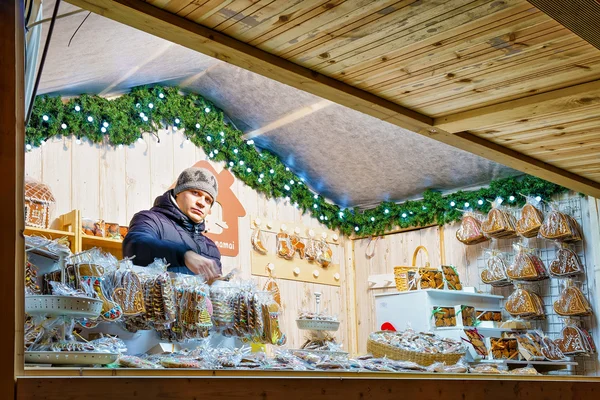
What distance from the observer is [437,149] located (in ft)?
24.6

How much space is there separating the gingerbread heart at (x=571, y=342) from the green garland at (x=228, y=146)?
1.34 metres

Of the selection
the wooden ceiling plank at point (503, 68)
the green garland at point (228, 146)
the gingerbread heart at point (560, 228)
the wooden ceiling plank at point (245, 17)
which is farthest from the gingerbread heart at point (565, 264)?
the wooden ceiling plank at point (245, 17)

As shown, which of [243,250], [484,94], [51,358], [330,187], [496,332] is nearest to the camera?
[51,358]

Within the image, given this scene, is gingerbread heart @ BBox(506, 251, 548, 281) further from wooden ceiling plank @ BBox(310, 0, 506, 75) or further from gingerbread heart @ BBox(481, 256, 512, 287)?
wooden ceiling plank @ BBox(310, 0, 506, 75)

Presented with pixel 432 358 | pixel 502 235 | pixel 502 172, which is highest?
pixel 502 172

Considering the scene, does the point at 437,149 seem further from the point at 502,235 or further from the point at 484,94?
the point at 484,94

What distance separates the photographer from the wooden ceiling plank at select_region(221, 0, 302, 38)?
278 centimetres

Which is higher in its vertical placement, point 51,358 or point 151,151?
point 151,151

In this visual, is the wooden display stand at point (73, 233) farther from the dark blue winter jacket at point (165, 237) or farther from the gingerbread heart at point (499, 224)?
the gingerbread heart at point (499, 224)

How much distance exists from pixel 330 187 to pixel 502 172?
6.89ft

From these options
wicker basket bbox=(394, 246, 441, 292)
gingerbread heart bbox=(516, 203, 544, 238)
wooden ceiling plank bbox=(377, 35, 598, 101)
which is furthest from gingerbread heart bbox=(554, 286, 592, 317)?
wooden ceiling plank bbox=(377, 35, 598, 101)

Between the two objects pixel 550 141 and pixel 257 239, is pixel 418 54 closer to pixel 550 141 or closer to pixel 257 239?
pixel 550 141

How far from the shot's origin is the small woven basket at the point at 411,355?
3957 millimetres

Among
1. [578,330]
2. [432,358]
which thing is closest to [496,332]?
[578,330]
